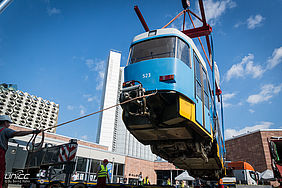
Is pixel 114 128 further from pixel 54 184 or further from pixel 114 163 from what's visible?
pixel 54 184

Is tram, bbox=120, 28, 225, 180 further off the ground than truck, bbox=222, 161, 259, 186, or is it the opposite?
tram, bbox=120, 28, 225, 180

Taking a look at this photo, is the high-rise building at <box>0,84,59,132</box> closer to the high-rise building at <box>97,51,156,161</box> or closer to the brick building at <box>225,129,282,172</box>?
the high-rise building at <box>97,51,156,161</box>

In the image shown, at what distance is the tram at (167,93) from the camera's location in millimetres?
4652

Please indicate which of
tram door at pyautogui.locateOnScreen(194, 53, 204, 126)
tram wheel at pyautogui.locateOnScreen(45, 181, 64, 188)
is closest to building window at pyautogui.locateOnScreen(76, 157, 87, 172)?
tram wheel at pyautogui.locateOnScreen(45, 181, 64, 188)

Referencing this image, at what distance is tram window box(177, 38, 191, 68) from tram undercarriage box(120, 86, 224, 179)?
1.02 m

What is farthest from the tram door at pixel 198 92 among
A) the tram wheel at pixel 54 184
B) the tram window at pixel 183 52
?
the tram wheel at pixel 54 184

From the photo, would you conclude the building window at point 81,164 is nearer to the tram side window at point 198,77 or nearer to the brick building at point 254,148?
the brick building at point 254,148

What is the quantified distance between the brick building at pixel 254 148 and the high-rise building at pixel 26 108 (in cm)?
5432

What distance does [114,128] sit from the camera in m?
50.5

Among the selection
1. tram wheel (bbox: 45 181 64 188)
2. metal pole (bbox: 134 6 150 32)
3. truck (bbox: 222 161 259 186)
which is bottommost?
tram wheel (bbox: 45 181 64 188)

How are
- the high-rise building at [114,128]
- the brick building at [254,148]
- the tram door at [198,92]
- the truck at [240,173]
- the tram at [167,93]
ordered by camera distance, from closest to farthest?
1. the tram at [167,93]
2. the tram door at [198,92]
3. the truck at [240,173]
4. the brick building at [254,148]
5. the high-rise building at [114,128]

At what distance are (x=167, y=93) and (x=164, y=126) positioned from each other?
997 millimetres

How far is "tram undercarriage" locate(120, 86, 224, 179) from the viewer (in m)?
4.66

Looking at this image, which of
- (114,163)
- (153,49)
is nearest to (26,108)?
(114,163)
